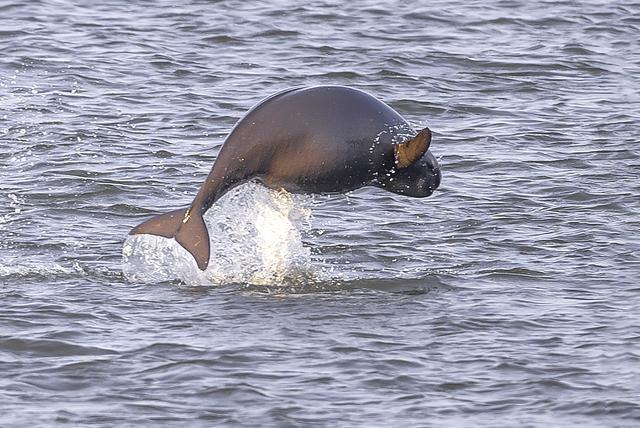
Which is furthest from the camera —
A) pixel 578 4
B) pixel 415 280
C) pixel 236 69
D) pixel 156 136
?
pixel 578 4

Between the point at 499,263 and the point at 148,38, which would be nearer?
the point at 499,263

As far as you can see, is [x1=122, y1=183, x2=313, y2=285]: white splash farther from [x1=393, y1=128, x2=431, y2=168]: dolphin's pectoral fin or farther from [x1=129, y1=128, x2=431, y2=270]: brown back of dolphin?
[x1=393, y1=128, x2=431, y2=168]: dolphin's pectoral fin

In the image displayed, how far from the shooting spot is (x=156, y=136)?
15039mm

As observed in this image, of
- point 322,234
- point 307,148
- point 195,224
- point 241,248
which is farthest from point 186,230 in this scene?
point 322,234

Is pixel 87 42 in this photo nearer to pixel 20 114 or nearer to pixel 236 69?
pixel 236 69

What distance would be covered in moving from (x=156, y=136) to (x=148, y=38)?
430 centimetres

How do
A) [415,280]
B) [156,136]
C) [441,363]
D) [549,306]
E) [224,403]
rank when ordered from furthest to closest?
[156,136]
[415,280]
[549,306]
[441,363]
[224,403]

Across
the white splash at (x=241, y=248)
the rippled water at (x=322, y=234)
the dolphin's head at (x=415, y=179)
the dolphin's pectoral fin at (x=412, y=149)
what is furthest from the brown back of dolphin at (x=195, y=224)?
the white splash at (x=241, y=248)

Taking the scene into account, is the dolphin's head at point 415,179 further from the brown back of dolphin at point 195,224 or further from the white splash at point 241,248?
the white splash at point 241,248

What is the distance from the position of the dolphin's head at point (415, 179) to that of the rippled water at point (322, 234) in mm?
677

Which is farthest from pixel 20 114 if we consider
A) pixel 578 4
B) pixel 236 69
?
pixel 578 4

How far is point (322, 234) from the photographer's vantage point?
12219mm

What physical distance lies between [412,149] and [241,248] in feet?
5.82

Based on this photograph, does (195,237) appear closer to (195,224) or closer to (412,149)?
(195,224)
